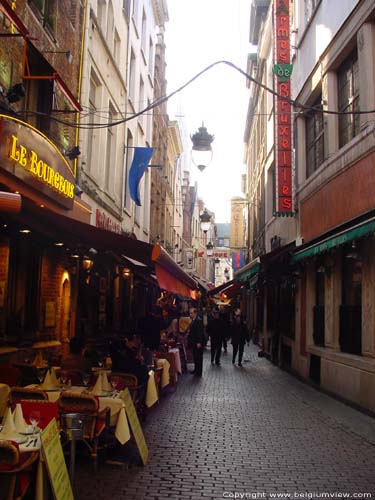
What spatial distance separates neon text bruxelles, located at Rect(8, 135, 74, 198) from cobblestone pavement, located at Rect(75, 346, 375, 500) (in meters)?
4.35

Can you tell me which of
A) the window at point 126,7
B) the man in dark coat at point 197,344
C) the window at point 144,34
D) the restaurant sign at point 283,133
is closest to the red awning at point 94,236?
the man in dark coat at point 197,344

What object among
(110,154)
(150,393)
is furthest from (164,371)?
(110,154)

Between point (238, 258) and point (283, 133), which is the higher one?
point (283, 133)

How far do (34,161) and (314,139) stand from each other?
885 centimetres

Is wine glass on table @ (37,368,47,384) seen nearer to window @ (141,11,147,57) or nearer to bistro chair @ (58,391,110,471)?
bistro chair @ (58,391,110,471)

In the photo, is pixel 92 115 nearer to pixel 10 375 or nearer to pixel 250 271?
pixel 250 271

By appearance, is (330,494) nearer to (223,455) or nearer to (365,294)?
(223,455)

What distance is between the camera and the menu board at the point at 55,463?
13.3 feet

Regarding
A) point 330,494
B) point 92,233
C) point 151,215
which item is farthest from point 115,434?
point 151,215

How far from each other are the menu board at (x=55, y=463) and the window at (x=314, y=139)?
1125cm

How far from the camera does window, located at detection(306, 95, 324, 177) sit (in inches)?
550

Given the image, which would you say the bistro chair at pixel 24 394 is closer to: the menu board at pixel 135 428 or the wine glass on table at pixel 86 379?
the menu board at pixel 135 428

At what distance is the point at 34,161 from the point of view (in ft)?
27.6

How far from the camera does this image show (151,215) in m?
28.0
